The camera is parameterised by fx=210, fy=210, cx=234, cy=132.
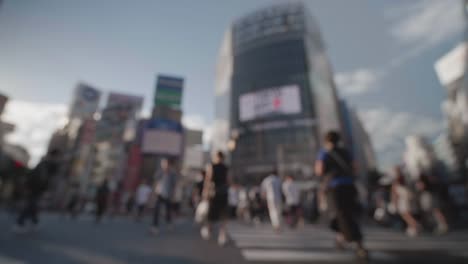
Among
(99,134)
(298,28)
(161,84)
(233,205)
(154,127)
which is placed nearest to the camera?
(233,205)

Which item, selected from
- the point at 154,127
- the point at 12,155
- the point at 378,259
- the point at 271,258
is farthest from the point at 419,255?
the point at 154,127

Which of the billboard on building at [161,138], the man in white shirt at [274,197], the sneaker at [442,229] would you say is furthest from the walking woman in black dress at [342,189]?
the billboard on building at [161,138]

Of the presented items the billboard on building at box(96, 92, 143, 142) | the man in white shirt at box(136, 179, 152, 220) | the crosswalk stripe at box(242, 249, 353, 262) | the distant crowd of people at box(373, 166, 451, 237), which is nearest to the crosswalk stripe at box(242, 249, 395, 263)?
the crosswalk stripe at box(242, 249, 353, 262)

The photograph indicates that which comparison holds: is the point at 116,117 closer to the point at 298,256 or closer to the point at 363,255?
the point at 298,256

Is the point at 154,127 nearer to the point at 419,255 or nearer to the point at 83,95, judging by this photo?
the point at 83,95

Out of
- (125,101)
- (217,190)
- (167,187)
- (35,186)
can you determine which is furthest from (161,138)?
(217,190)

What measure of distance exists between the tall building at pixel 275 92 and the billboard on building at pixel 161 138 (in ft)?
50.7

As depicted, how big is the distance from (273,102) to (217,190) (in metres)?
32.5

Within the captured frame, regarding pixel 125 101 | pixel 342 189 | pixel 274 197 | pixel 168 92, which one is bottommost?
pixel 274 197

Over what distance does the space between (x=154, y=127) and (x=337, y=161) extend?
79.1ft

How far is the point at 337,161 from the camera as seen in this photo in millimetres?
2781

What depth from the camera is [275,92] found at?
35.8 meters

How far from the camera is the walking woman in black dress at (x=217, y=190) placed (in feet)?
12.6

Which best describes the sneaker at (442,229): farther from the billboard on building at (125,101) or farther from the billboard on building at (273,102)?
the billboard on building at (125,101)
